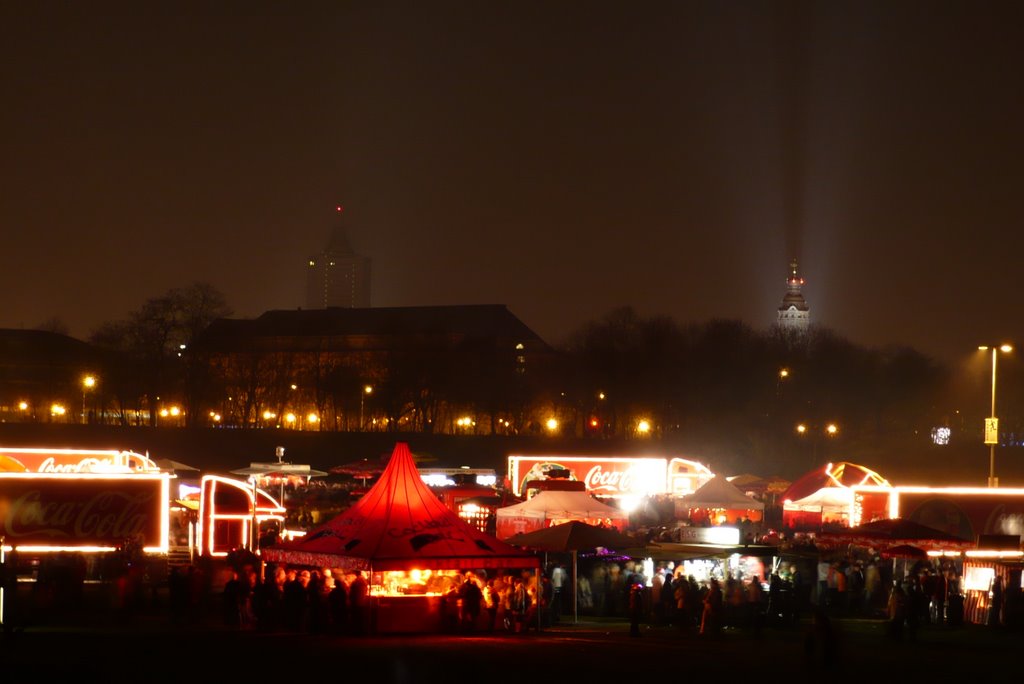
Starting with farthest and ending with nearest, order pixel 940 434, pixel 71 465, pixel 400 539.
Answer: pixel 940 434
pixel 71 465
pixel 400 539

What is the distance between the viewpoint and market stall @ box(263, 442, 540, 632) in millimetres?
25797

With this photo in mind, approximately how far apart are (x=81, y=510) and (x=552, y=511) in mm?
10447

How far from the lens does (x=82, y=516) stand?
30.3m

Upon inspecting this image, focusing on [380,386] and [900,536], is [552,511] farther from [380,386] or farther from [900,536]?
[380,386]

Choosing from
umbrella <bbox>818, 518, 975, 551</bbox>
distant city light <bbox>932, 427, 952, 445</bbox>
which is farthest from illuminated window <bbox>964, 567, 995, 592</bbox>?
distant city light <bbox>932, 427, 952, 445</bbox>

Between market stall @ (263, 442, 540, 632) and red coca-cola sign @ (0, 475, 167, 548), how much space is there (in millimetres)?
4681

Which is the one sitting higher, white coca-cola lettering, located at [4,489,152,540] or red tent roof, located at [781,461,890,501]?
red tent roof, located at [781,461,890,501]

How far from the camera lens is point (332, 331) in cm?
17362

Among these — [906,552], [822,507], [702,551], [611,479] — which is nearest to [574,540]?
[702,551]

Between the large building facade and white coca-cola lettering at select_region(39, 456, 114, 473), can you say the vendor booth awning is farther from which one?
the large building facade

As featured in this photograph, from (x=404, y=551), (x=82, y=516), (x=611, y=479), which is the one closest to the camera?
(x=404, y=551)

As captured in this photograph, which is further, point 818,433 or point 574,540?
point 818,433

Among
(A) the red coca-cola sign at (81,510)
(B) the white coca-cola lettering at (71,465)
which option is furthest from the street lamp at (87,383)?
(A) the red coca-cola sign at (81,510)

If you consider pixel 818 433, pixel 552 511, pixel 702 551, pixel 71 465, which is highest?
pixel 818 433
